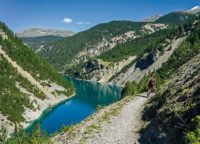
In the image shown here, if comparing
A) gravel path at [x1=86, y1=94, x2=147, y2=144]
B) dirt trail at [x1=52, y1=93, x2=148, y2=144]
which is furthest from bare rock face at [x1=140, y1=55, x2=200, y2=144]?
dirt trail at [x1=52, y1=93, x2=148, y2=144]

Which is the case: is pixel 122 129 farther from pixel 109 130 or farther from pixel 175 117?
pixel 175 117

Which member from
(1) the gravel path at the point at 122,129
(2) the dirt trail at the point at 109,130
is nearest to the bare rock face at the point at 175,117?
(1) the gravel path at the point at 122,129

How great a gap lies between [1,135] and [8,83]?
64.7m

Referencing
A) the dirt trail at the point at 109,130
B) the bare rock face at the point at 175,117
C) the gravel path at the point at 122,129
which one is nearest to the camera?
the bare rock face at the point at 175,117

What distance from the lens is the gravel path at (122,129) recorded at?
34375 mm

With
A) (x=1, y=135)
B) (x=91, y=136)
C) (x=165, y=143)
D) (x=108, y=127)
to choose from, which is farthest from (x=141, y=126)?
(x=1, y=135)

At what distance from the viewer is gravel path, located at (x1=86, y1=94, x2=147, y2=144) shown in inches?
1353

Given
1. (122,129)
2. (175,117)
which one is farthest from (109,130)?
(175,117)

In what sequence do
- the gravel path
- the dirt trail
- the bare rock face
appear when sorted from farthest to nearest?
the dirt trail
the gravel path
the bare rock face

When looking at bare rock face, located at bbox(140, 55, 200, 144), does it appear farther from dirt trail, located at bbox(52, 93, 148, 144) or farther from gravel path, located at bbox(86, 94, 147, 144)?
dirt trail, located at bbox(52, 93, 148, 144)

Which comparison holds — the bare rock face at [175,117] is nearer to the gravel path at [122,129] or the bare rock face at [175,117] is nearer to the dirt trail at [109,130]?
the gravel path at [122,129]

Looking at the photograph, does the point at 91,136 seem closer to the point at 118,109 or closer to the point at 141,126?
the point at 141,126

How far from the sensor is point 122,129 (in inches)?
1492

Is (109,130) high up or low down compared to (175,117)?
down
